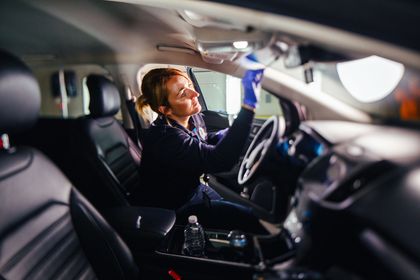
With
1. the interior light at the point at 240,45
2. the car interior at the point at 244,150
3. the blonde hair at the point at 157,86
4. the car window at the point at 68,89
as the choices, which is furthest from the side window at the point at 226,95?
the car window at the point at 68,89

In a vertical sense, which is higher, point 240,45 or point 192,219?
point 240,45

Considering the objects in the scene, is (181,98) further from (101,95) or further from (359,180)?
(359,180)

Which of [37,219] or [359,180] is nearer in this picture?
[359,180]

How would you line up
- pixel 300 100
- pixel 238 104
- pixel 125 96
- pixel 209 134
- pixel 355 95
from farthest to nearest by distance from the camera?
pixel 125 96, pixel 209 134, pixel 238 104, pixel 300 100, pixel 355 95

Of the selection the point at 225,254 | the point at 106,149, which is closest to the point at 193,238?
the point at 225,254

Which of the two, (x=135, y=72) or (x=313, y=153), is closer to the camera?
(x=313, y=153)

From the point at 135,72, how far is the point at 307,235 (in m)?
1.12

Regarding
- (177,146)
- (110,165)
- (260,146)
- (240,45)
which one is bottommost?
(110,165)

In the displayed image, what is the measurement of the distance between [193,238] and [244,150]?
0.39 meters

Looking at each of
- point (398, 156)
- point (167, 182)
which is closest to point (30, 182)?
point (167, 182)

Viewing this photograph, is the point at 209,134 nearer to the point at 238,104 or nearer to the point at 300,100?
the point at 238,104

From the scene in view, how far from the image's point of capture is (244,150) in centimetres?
130

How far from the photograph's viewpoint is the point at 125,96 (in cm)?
167

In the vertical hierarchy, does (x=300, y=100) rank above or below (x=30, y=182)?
above
